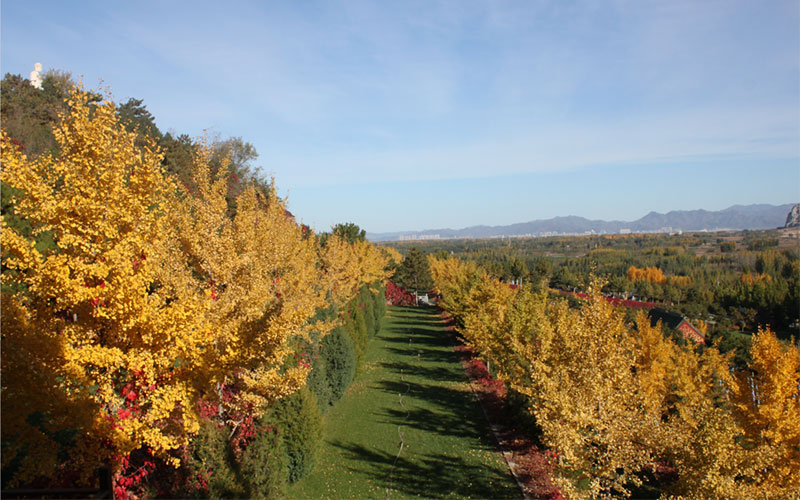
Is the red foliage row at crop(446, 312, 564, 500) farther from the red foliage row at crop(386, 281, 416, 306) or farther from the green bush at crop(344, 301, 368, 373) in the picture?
the red foliage row at crop(386, 281, 416, 306)

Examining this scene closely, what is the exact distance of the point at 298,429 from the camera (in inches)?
523

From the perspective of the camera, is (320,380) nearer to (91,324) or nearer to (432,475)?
(432,475)

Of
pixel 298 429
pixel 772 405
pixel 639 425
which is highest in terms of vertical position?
pixel 639 425

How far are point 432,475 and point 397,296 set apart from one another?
171 feet

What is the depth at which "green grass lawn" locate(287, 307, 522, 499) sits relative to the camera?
1407 centimetres

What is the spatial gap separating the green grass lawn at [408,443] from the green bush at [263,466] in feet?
7.84

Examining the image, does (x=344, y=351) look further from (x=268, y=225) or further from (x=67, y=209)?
(x=67, y=209)

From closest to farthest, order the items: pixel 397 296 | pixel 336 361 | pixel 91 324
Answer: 1. pixel 91 324
2. pixel 336 361
3. pixel 397 296

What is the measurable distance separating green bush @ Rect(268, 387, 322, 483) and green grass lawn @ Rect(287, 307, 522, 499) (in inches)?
26.5

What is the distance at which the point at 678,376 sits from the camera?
22938 mm

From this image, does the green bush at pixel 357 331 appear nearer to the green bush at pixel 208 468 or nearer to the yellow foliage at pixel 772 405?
the green bush at pixel 208 468

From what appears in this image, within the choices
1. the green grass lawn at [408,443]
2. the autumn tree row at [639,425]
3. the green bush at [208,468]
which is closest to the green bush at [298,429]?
the green grass lawn at [408,443]

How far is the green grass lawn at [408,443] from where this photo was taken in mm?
14069

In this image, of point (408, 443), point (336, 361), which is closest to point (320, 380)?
point (336, 361)
